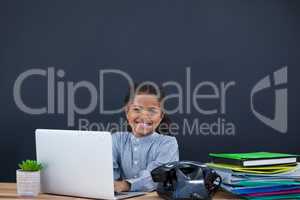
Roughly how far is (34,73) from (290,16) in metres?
2.01

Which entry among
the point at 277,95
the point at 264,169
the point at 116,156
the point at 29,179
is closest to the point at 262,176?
the point at 264,169

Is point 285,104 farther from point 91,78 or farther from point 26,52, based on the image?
point 26,52

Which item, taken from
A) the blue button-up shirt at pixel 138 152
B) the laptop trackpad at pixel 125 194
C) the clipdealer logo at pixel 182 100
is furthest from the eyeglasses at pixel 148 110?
the laptop trackpad at pixel 125 194

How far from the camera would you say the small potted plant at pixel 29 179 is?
220 cm

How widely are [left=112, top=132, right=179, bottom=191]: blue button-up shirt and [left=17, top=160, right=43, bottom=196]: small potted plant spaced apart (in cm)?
81

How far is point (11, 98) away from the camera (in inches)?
153

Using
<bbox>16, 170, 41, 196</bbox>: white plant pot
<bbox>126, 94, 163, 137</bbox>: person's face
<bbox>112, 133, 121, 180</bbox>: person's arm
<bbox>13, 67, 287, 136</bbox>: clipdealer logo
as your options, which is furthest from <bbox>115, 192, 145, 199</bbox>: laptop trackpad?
<bbox>13, 67, 287, 136</bbox>: clipdealer logo

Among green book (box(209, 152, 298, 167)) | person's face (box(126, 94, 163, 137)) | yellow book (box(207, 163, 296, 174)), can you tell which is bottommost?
yellow book (box(207, 163, 296, 174))

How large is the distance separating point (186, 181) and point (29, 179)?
71 cm

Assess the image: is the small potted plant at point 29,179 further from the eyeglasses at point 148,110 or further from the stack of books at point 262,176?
the eyeglasses at point 148,110

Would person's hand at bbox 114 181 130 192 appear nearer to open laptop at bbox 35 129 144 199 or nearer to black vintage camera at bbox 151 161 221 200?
open laptop at bbox 35 129 144 199

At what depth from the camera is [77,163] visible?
2107 mm

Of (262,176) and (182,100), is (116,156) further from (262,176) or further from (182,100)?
(262,176)

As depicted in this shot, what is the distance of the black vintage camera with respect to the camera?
202 centimetres
